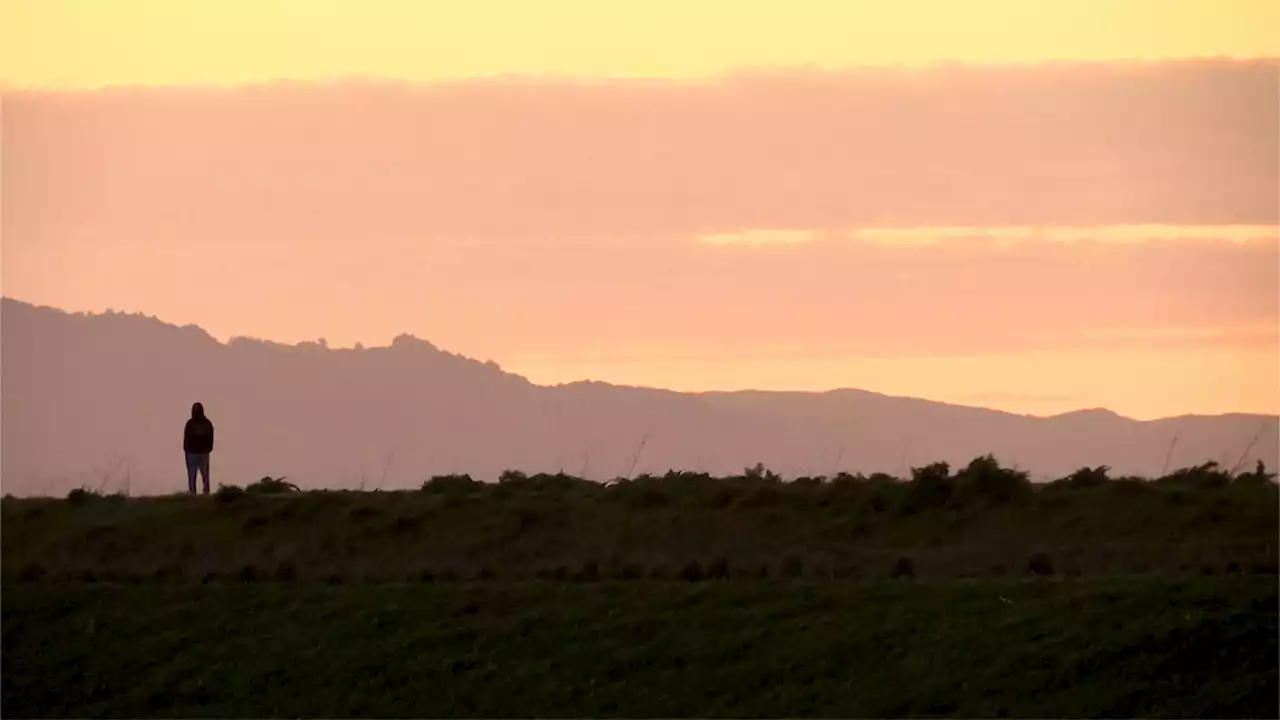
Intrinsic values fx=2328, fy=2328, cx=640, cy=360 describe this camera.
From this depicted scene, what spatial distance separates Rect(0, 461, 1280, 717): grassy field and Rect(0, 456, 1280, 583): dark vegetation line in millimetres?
70

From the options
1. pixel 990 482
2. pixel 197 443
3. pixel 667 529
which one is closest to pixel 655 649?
pixel 667 529

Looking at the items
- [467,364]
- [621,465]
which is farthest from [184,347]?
[621,465]

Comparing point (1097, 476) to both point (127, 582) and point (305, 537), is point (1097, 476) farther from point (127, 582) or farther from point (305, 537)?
point (127, 582)

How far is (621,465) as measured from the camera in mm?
38188

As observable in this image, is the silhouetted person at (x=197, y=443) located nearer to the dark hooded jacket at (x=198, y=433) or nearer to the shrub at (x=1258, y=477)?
the dark hooded jacket at (x=198, y=433)

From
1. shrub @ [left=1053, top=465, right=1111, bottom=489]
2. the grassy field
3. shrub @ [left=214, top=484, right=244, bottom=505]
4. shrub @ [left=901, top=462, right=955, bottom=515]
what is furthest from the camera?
shrub @ [left=1053, top=465, right=1111, bottom=489]

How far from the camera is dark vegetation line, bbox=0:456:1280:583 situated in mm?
31172

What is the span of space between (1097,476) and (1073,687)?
1145cm

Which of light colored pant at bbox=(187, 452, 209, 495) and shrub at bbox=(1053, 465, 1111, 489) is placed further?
light colored pant at bbox=(187, 452, 209, 495)

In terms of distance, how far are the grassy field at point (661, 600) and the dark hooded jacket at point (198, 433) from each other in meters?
1.09

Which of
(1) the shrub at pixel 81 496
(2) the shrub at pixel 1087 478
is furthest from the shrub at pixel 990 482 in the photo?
(1) the shrub at pixel 81 496

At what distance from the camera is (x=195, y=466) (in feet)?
123

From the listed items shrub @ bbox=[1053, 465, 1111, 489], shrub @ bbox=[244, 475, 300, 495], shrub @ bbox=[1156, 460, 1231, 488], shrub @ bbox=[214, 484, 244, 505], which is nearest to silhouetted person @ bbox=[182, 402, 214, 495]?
shrub @ bbox=[244, 475, 300, 495]

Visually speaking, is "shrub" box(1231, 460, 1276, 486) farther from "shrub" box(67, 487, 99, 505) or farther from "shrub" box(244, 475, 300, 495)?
"shrub" box(67, 487, 99, 505)
